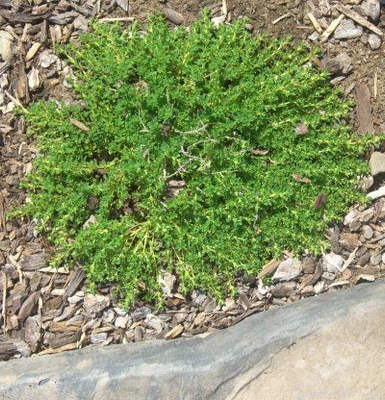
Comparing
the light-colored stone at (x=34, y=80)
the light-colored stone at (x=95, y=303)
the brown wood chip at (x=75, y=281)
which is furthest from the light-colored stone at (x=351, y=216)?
the light-colored stone at (x=34, y=80)

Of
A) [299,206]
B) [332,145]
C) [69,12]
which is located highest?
[69,12]

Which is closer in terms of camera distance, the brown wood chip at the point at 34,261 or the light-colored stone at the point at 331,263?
the brown wood chip at the point at 34,261

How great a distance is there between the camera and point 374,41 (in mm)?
4668

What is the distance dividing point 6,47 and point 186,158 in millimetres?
1597

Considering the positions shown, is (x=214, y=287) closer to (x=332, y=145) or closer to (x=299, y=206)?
(x=299, y=206)

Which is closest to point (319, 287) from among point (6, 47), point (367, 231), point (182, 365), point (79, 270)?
point (367, 231)

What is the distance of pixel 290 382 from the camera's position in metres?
4.21

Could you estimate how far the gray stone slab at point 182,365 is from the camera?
4117 mm

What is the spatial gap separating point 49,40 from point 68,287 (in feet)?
6.00

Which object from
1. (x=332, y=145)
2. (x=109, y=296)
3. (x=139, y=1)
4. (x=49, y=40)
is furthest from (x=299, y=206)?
(x=49, y=40)

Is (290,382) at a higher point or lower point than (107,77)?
lower

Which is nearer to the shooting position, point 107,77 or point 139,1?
point 107,77

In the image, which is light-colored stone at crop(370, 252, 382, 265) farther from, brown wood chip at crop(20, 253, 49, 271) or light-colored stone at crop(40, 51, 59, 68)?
light-colored stone at crop(40, 51, 59, 68)

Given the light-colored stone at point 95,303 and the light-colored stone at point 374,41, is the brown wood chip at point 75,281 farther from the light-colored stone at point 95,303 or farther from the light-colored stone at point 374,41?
the light-colored stone at point 374,41
